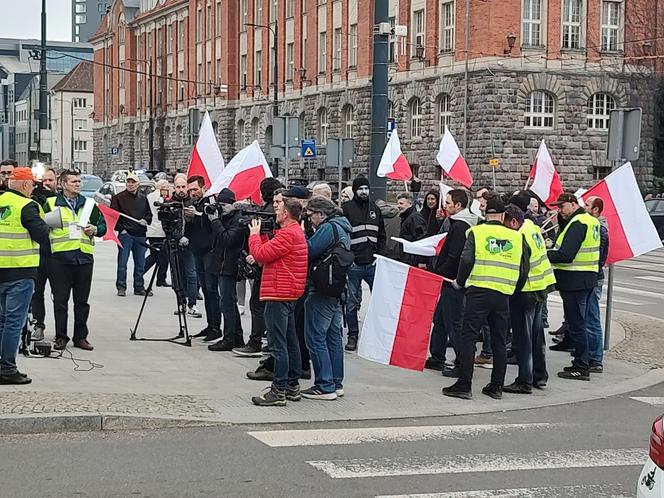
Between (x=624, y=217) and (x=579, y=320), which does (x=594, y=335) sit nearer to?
(x=579, y=320)

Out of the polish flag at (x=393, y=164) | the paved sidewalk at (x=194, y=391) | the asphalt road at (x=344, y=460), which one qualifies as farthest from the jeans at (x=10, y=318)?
the polish flag at (x=393, y=164)

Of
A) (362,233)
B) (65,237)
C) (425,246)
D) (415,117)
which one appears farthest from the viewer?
(415,117)

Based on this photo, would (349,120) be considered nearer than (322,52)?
Yes

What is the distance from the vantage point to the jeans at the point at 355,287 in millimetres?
12203

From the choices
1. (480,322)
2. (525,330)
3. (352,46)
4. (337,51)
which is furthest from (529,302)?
(337,51)

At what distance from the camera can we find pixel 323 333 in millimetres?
9344

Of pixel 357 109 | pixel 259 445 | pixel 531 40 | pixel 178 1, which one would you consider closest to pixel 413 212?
pixel 259 445

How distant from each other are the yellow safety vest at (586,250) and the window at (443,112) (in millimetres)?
33886

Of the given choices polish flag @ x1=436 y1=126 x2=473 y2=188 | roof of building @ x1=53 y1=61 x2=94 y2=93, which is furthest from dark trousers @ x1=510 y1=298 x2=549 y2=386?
roof of building @ x1=53 y1=61 x2=94 y2=93

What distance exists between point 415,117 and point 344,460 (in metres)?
40.8

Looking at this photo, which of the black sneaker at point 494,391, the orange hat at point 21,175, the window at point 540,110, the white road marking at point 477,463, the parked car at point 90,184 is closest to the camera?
the white road marking at point 477,463

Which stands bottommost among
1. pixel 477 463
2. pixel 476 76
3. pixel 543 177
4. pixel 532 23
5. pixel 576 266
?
pixel 477 463

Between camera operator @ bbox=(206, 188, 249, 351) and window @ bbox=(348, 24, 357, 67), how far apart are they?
138 feet

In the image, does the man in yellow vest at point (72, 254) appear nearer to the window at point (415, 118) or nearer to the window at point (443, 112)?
the window at point (443, 112)
